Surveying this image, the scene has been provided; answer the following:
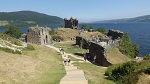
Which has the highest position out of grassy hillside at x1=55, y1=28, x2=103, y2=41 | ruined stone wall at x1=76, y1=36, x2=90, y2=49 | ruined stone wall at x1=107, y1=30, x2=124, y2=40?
ruined stone wall at x1=107, y1=30, x2=124, y2=40

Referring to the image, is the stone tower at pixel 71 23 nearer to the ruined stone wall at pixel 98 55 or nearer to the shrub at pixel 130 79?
the ruined stone wall at pixel 98 55

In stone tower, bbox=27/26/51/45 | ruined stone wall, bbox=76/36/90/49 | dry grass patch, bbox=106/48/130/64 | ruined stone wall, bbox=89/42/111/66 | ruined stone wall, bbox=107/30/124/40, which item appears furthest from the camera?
ruined stone wall, bbox=107/30/124/40

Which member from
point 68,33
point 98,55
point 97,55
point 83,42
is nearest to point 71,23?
point 68,33

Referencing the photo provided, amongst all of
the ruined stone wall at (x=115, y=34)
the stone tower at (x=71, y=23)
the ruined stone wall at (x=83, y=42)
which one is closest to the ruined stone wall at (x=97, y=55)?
the ruined stone wall at (x=83, y=42)

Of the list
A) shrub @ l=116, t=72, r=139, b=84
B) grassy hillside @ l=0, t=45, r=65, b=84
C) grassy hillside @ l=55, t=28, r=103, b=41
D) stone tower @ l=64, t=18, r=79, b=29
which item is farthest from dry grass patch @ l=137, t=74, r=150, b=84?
stone tower @ l=64, t=18, r=79, b=29

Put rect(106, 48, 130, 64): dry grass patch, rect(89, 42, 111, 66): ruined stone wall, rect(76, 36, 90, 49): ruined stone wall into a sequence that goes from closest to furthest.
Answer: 1. rect(106, 48, 130, 64): dry grass patch
2. rect(89, 42, 111, 66): ruined stone wall
3. rect(76, 36, 90, 49): ruined stone wall

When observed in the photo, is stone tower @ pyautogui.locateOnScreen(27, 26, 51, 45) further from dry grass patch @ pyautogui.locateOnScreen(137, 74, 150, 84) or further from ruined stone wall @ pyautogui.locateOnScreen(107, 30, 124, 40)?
dry grass patch @ pyautogui.locateOnScreen(137, 74, 150, 84)

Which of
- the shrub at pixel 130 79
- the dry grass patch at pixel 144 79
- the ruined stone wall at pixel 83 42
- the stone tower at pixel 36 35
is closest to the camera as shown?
the dry grass patch at pixel 144 79

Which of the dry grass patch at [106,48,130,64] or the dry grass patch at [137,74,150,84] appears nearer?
the dry grass patch at [137,74,150,84]

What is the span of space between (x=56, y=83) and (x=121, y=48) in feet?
161

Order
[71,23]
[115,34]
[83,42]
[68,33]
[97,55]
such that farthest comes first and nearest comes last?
[71,23], [68,33], [115,34], [83,42], [97,55]

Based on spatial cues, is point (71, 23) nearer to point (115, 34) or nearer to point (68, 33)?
point (68, 33)

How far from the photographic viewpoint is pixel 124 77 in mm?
42156

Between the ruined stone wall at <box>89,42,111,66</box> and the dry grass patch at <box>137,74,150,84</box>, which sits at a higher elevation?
the dry grass patch at <box>137,74,150,84</box>
